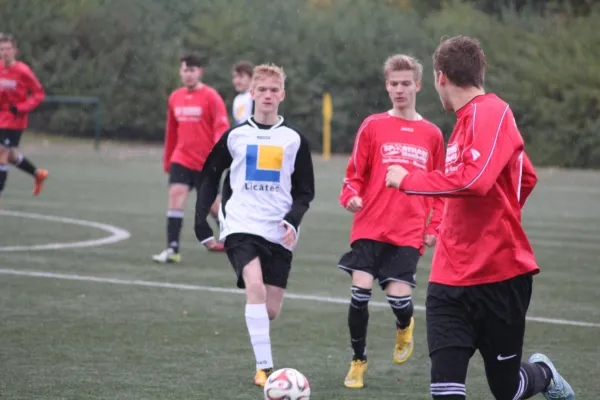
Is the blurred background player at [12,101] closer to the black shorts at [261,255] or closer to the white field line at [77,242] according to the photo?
the white field line at [77,242]

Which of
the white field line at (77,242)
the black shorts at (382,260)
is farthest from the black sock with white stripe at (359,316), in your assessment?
the white field line at (77,242)

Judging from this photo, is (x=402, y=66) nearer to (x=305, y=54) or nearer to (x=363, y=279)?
(x=363, y=279)

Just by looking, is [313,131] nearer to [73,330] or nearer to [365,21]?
[365,21]

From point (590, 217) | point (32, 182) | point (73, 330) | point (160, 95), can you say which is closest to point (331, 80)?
point (160, 95)

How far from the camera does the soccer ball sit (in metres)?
5.95

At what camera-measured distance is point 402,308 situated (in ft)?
24.4

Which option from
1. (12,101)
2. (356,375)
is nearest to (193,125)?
(12,101)

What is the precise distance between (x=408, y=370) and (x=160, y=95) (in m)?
29.5

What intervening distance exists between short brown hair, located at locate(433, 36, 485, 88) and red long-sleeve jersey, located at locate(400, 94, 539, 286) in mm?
100

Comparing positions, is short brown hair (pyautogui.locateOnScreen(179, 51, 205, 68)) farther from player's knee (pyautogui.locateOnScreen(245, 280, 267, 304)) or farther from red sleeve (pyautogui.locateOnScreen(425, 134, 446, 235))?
player's knee (pyautogui.locateOnScreen(245, 280, 267, 304))

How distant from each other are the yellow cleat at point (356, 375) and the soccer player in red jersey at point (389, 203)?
0.19m

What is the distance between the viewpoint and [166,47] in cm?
3716

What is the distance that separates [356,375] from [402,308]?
0.58 meters

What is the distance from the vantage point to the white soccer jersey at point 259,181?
716 cm
